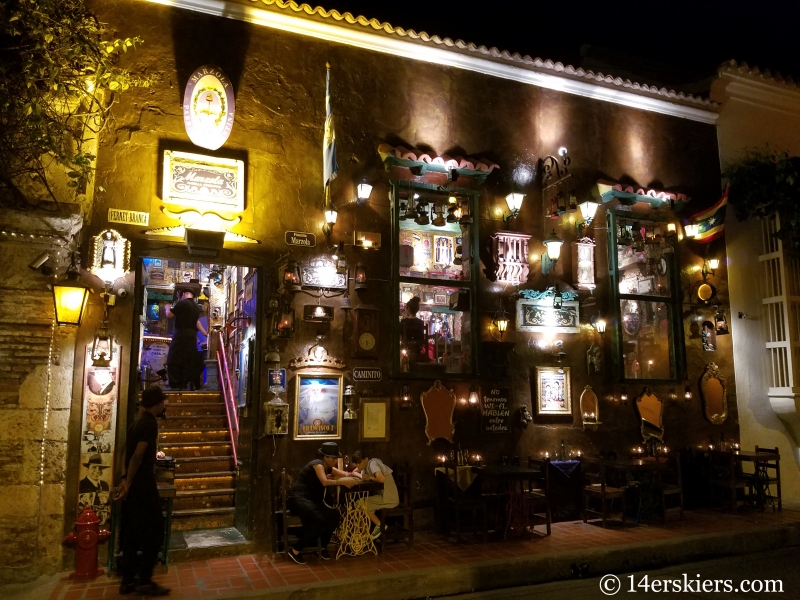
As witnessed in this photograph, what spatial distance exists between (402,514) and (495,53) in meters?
7.37

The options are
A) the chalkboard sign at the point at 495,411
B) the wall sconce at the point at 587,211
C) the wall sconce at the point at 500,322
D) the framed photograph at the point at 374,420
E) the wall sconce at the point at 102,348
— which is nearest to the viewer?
the wall sconce at the point at 102,348

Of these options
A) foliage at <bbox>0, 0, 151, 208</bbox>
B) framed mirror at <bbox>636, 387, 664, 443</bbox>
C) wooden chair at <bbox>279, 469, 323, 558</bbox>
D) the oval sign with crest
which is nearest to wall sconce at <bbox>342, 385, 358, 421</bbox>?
wooden chair at <bbox>279, 469, 323, 558</bbox>

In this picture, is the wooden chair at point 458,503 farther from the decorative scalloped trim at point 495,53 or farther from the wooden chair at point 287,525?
the decorative scalloped trim at point 495,53

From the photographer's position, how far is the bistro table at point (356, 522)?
762 cm

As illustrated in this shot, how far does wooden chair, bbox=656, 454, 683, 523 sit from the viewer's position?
948 cm

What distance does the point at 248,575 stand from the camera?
687 centimetres

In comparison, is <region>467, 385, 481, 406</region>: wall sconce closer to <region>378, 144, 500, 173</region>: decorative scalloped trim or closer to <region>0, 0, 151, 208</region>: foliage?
<region>378, 144, 500, 173</region>: decorative scalloped trim

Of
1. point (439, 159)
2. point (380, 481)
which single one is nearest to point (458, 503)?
point (380, 481)

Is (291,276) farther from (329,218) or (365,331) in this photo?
(365,331)

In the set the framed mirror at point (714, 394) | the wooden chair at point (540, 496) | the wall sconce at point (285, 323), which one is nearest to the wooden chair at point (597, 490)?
the wooden chair at point (540, 496)

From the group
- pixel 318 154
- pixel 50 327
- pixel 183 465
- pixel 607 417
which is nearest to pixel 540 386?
pixel 607 417

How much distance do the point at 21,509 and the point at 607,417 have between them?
8.46m

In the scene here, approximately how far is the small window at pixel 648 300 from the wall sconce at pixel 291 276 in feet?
19.1

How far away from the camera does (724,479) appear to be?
34.5 feet
